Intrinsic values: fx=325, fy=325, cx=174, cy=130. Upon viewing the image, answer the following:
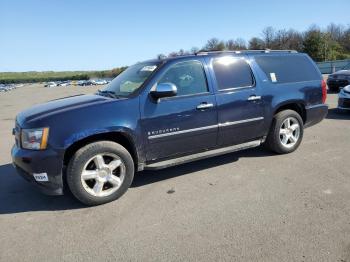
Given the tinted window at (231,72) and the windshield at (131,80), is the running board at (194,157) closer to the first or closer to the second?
the tinted window at (231,72)

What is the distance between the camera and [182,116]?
4492mm

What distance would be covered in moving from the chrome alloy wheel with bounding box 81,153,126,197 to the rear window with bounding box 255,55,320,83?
2958 millimetres

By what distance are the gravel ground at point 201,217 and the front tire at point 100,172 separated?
0.16m

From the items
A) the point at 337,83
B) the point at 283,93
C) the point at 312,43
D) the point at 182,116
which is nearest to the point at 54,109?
the point at 182,116

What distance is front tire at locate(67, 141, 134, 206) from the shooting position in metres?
3.92

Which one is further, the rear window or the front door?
the rear window

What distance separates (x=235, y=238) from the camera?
315 centimetres

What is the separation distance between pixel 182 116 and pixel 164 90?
477 millimetres

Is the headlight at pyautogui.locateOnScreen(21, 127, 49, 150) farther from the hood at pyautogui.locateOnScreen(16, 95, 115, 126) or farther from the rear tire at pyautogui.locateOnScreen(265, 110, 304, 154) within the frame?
the rear tire at pyautogui.locateOnScreen(265, 110, 304, 154)

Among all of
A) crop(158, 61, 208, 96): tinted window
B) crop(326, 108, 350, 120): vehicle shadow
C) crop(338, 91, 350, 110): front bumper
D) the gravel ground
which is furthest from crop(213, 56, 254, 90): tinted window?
crop(338, 91, 350, 110): front bumper

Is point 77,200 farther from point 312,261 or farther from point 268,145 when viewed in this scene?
point 268,145

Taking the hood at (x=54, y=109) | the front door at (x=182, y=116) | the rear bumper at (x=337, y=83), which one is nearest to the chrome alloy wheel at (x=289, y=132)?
the front door at (x=182, y=116)

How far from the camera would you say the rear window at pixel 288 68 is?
18.2ft

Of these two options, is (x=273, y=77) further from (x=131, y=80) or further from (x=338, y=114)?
(x=338, y=114)
